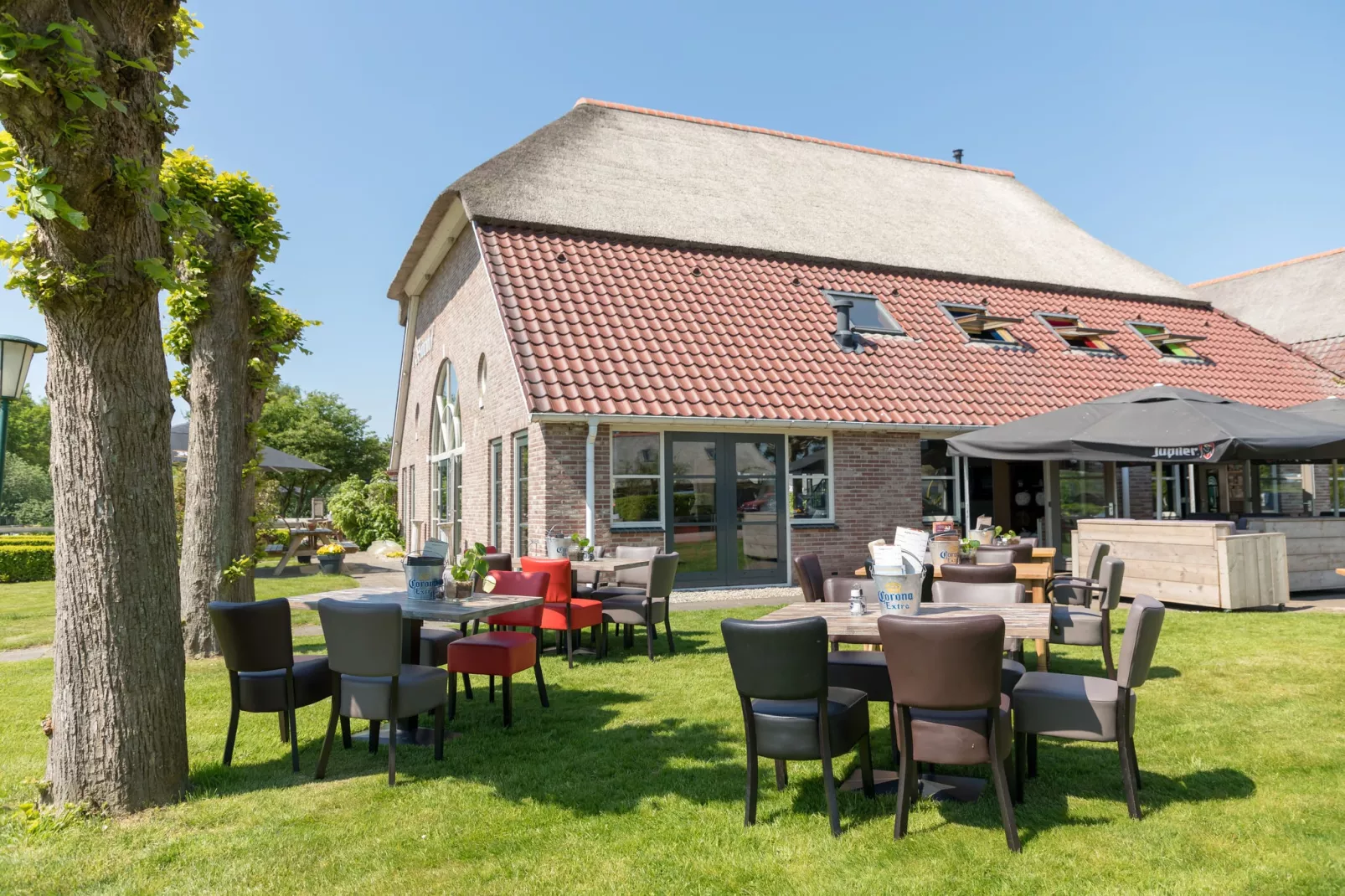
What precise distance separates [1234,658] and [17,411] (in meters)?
80.8

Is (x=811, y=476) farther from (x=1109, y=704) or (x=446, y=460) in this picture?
(x=1109, y=704)

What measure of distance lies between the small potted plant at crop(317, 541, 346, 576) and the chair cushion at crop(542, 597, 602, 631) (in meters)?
10.4

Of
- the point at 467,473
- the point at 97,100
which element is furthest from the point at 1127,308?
the point at 97,100

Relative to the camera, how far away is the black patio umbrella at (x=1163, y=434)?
31.1ft

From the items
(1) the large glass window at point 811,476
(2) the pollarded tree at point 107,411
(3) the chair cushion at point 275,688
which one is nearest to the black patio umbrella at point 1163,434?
(1) the large glass window at point 811,476

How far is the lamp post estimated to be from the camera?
794 cm

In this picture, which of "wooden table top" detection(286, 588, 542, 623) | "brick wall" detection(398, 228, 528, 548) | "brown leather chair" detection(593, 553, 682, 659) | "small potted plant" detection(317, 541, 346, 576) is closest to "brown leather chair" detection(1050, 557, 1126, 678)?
"brown leather chair" detection(593, 553, 682, 659)

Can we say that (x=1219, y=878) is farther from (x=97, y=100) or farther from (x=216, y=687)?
(x=216, y=687)

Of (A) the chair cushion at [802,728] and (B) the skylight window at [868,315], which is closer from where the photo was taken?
(A) the chair cushion at [802,728]

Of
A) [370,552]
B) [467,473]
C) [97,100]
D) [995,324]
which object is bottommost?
[370,552]

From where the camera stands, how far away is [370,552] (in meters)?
24.3

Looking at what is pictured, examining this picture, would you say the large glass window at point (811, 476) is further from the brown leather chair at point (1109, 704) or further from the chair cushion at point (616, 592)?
the brown leather chair at point (1109, 704)

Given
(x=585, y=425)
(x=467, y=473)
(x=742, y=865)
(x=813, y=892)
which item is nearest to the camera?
(x=813, y=892)

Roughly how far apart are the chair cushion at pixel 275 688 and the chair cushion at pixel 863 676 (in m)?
2.97
